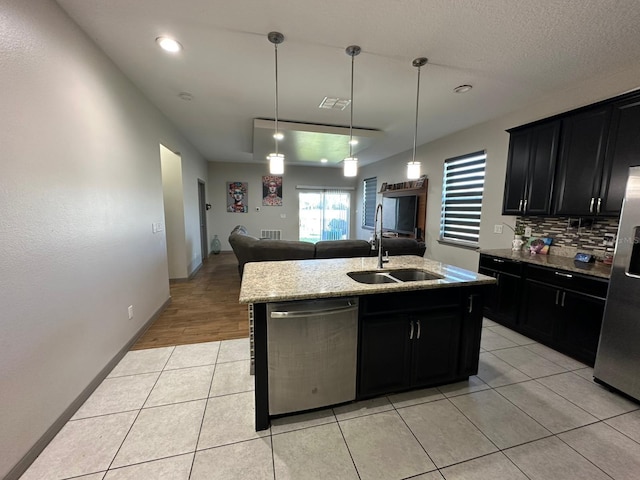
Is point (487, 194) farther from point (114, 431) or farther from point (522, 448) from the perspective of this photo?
point (114, 431)

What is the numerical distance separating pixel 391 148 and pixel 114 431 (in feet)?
18.6

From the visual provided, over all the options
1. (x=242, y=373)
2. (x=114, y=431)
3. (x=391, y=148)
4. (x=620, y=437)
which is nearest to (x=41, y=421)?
(x=114, y=431)

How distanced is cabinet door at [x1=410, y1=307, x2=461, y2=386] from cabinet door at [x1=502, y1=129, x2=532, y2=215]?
2059mm

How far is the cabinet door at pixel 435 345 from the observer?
188 centimetres

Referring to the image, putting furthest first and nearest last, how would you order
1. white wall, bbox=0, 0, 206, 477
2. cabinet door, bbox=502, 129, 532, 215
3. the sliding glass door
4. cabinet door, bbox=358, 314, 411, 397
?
the sliding glass door → cabinet door, bbox=502, 129, 532, 215 → cabinet door, bbox=358, 314, 411, 397 → white wall, bbox=0, 0, 206, 477

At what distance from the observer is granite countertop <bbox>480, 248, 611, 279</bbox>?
2258mm

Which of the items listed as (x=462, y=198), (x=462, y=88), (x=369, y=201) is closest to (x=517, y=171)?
(x=462, y=198)

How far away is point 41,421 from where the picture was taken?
1.48 m

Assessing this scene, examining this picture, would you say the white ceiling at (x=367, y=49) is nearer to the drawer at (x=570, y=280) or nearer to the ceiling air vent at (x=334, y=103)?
the ceiling air vent at (x=334, y=103)

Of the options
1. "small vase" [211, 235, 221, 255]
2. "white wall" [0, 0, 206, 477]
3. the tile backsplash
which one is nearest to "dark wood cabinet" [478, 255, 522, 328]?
the tile backsplash

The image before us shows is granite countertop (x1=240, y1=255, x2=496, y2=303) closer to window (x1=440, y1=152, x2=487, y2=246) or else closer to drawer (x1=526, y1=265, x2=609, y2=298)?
drawer (x1=526, y1=265, x2=609, y2=298)

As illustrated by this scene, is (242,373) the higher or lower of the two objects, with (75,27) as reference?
lower

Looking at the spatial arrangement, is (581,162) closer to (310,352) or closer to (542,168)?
(542,168)

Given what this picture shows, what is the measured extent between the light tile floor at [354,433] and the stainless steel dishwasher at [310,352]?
18 cm
